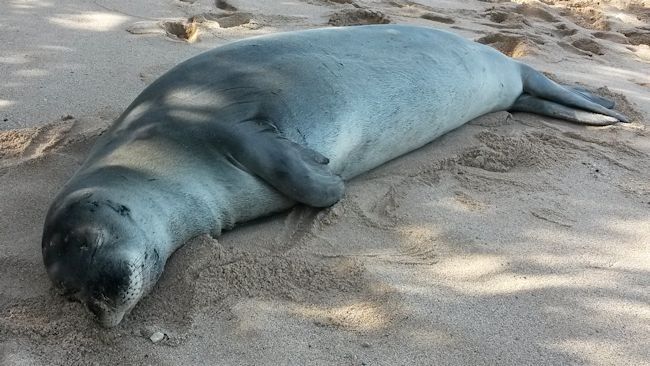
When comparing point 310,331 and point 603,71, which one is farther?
point 603,71

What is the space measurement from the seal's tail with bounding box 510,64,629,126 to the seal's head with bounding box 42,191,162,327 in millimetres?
2619

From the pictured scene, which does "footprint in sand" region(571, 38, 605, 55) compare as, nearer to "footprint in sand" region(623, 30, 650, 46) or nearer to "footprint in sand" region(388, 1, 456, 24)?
"footprint in sand" region(623, 30, 650, 46)

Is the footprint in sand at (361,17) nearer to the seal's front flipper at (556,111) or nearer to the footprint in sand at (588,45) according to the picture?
the footprint in sand at (588,45)

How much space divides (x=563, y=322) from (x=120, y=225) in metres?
1.45

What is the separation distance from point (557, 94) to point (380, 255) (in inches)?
84.0

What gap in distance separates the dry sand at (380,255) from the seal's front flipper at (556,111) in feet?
0.30

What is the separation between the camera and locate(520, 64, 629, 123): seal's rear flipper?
393 centimetres

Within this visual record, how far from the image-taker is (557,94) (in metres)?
4.01

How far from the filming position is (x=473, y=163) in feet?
10.6

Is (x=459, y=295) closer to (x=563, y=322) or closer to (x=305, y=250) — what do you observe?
(x=563, y=322)

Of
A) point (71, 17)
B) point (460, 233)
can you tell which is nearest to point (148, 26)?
point (71, 17)

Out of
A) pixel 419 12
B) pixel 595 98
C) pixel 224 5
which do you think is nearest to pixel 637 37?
pixel 419 12

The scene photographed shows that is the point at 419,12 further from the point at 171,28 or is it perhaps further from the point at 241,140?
the point at 241,140

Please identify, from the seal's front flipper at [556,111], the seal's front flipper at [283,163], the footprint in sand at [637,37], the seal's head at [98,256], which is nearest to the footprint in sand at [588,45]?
the footprint in sand at [637,37]
